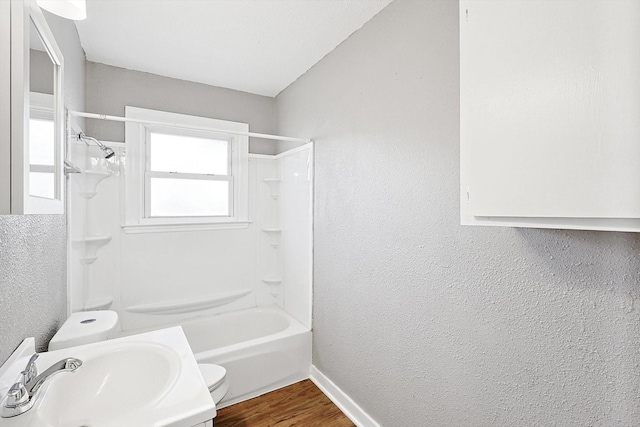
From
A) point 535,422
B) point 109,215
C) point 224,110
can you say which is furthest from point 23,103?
point 224,110

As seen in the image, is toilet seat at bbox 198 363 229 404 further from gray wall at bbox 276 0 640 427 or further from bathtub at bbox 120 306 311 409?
gray wall at bbox 276 0 640 427

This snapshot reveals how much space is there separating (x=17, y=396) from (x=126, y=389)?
0.34 meters

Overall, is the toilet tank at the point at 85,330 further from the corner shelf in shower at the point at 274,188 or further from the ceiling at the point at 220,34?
the ceiling at the point at 220,34

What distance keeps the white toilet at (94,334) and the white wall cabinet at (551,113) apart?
164cm

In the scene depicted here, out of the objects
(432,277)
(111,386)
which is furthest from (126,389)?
(432,277)

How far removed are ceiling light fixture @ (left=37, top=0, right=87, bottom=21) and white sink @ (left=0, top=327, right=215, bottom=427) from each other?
1.09 m

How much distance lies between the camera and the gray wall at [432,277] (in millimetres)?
929

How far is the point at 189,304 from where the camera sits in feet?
Answer: 8.66

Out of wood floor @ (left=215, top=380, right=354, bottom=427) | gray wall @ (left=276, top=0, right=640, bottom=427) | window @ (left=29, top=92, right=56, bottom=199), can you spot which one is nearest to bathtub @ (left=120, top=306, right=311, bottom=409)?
wood floor @ (left=215, top=380, right=354, bottom=427)

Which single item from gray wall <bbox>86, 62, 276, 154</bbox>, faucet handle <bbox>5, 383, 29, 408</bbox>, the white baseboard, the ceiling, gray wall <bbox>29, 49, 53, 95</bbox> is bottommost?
the white baseboard

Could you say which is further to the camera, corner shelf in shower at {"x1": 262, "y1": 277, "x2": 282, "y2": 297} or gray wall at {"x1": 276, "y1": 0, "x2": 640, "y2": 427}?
corner shelf in shower at {"x1": 262, "y1": 277, "x2": 282, "y2": 297}

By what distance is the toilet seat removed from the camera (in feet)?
5.58

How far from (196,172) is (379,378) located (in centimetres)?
222

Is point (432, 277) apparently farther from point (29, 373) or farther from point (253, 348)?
point (29, 373)
